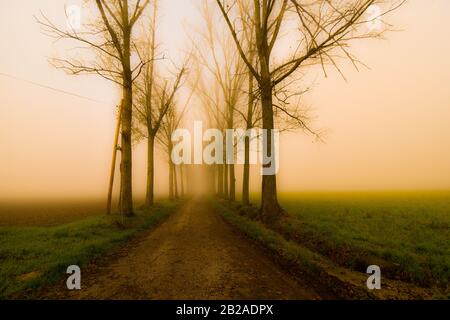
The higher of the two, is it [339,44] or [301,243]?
[339,44]

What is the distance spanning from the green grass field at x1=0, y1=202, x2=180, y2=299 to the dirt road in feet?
1.99

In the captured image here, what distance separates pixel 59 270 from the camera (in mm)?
6695

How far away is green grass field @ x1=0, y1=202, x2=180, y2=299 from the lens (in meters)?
6.01

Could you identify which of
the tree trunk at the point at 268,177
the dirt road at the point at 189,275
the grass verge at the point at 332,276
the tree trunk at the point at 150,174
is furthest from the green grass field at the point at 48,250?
the tree trunk at the point at 150,174

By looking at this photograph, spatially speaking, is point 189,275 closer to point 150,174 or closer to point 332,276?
point 332,276

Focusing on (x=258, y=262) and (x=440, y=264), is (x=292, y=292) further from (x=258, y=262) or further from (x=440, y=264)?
(x=440, y=264)

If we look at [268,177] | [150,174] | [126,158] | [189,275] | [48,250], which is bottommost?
[48,250]

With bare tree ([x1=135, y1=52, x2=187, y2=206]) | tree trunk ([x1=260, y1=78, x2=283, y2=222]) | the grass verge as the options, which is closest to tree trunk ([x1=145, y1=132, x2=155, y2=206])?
bare tree ([x1=135, y1=52, x2=187, y2=206])

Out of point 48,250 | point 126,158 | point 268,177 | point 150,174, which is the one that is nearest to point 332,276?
point 268,177

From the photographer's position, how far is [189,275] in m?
5.95

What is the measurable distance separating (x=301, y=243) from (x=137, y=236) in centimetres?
621

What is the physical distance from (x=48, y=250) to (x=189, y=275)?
5186mm

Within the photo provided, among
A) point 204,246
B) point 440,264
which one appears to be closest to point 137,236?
point 204,246

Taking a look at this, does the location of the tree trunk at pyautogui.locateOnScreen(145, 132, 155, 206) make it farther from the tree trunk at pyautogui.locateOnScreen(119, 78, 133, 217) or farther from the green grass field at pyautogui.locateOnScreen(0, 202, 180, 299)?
the green grass field at pyautogui.locateOnScreen(0, 202, 180, 299)
